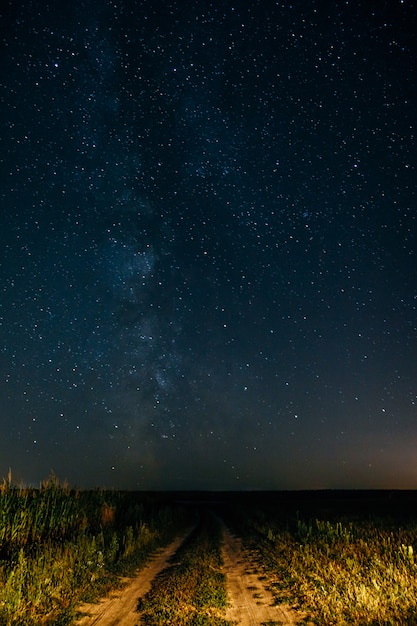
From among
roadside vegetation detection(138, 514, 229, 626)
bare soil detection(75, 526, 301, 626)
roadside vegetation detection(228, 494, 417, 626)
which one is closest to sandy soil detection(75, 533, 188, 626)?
bare soil detection(75, 526, 301, 626)

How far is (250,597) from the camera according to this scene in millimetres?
8344

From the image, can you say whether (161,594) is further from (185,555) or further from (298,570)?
(185,555)

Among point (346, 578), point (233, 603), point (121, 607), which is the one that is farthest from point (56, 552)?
point (346, 578)

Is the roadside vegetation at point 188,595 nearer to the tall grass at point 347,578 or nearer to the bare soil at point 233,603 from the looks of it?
the bare soil at point 233,603

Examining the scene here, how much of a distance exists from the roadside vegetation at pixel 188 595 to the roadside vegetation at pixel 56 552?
3.84 ft

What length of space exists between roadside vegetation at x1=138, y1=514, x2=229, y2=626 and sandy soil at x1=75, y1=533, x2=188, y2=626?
0.17 meters

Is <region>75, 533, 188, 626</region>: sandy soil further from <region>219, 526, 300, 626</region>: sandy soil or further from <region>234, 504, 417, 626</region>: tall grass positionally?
<region>234, 504, 417, 626</region>: tall grass

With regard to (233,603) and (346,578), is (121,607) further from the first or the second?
(346,578)

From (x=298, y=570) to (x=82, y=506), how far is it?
9.62 m

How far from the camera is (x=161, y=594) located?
330 inches

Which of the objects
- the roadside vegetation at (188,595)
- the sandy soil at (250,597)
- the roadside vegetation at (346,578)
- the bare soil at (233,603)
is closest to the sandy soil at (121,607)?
the bare soil at (233,603)

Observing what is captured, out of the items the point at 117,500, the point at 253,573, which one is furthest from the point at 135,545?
the point at 117,500

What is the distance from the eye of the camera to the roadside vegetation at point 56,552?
713 cm

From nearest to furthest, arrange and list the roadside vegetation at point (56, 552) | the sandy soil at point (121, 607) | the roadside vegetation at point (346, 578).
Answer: the roadside vegetation at point (346, 578), the sandy soil at point (121, 607), the roadside vegetation at point (56, 552)
